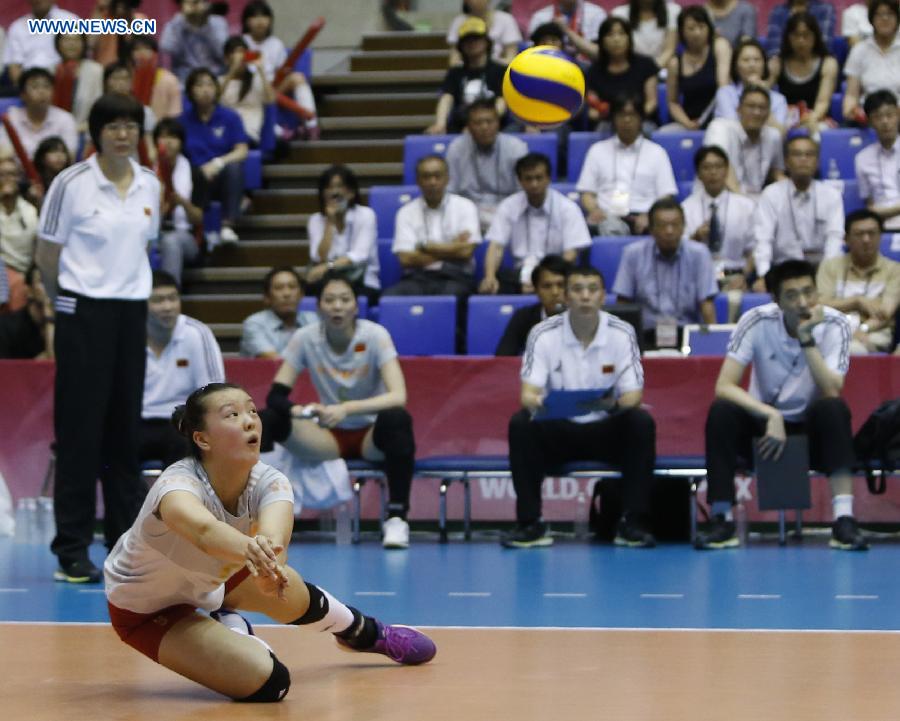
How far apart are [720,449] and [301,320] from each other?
2.95 meters

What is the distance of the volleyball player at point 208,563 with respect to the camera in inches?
179

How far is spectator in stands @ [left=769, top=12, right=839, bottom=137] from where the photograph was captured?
11.7 metres

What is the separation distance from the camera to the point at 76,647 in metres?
5.54

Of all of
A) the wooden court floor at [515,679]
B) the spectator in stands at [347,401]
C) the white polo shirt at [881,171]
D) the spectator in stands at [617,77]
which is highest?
the spectator in stands at [617,77]

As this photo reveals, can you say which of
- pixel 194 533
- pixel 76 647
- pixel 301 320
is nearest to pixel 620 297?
pixel 301 320

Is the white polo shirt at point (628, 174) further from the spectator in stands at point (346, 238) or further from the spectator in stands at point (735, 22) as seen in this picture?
the spectator in stands at point (735, 22)

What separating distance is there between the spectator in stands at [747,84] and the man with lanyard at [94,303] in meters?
5.50

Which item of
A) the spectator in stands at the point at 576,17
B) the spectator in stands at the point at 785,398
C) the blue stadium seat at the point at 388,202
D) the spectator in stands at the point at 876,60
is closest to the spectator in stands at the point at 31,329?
the blue stadium seat at the point at 388,202

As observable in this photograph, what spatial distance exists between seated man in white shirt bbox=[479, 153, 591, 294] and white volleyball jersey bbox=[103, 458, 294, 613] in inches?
226

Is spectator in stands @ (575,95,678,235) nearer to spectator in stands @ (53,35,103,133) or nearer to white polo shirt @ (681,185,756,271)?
white polo shirt @ (681,185,756,271)

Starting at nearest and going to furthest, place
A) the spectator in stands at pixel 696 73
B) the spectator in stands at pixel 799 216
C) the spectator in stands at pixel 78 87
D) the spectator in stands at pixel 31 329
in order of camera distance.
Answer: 1. the spectator in stands at pixel 31 329
2. the spectator in stands at pixel 799 216
3. the spectator in stands at pixel 696 73
4. the spectator in stands at pixel 78 87

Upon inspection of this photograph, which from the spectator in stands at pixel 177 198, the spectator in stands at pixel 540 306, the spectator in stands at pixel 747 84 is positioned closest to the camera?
the spectator in stands at pixel 540 306

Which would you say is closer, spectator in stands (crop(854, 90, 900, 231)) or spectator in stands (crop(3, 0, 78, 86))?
spectator in stands (crop(854, 90, 900, 231))

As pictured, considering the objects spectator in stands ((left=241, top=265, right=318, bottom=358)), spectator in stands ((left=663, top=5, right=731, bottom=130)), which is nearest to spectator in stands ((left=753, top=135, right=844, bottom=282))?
spectator in stands ((left=663, top=5, right=731, bottom=130))
